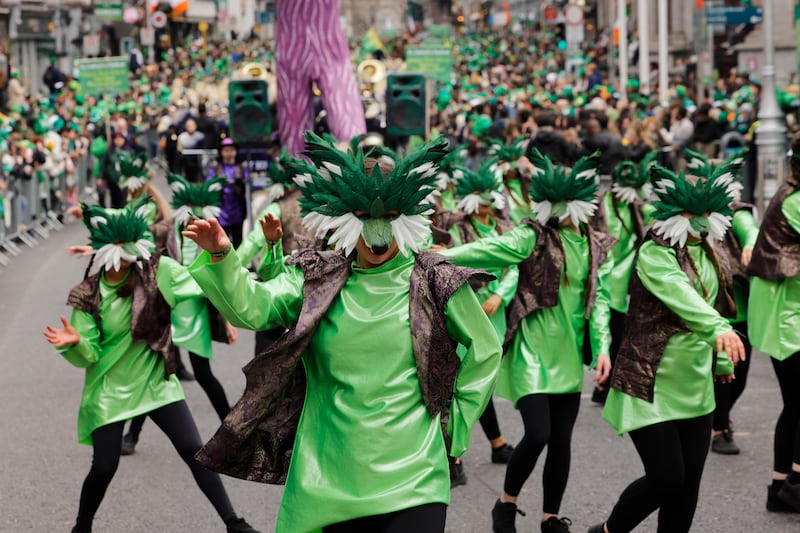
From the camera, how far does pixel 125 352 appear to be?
6648 millimetres

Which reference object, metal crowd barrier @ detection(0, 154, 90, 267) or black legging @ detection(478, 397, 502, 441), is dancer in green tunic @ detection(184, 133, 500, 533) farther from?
metal crowd barrier @ detection(0, 154, 90, 267)

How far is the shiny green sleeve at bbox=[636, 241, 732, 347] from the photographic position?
5.62 meters

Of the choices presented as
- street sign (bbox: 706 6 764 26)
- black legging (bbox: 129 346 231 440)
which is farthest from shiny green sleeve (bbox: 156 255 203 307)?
street sign (bbox: 706 6 764 26)

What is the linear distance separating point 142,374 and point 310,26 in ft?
34.2

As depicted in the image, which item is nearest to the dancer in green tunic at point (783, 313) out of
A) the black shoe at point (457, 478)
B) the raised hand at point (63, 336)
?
the black shoe at point (457, 478)

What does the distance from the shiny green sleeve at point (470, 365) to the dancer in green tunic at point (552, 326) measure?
194 cm

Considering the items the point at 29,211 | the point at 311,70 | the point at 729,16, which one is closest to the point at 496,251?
the point at 311,70

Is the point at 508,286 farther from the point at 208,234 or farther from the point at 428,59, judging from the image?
the point at 428,59

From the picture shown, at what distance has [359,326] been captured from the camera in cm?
445

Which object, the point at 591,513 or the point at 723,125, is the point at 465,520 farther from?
the point at 723,125

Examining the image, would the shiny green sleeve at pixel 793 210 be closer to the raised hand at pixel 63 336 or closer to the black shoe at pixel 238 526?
the black shoe at pixel 238 526

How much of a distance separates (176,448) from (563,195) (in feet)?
7.19

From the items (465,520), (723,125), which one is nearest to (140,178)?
(465,520)

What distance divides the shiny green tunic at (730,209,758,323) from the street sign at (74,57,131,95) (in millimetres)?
18863
